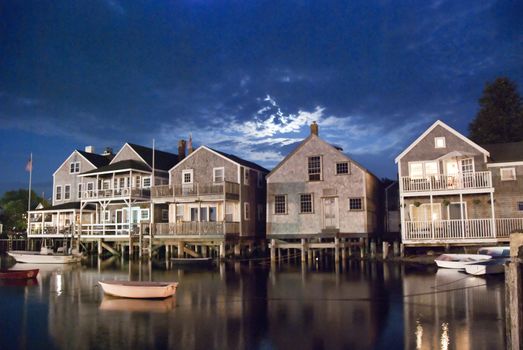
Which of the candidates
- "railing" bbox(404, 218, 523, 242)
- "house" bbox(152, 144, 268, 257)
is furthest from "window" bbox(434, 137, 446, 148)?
"house" bbox(152, 144, 268, 257)

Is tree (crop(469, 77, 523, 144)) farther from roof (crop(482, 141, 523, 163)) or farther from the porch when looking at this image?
the porch

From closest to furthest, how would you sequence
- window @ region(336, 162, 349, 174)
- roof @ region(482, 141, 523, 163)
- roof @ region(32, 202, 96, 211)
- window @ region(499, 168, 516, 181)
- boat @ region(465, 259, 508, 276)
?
boat @ region(465, 259, 508, 276)
window @ region(499, 168, 516, 181)
roof @ region(482, 141, 523, 163)
window @ region(336, 162, 349, 174)
roof @ region(32, 202, 96, 211)

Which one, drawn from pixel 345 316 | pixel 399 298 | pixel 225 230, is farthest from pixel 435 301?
pixel 225 230

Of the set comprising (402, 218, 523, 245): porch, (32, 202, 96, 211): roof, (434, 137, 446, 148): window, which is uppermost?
(434, 137, 446, 148): window

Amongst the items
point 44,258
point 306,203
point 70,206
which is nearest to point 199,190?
point 306,203

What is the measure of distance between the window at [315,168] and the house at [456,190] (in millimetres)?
6667

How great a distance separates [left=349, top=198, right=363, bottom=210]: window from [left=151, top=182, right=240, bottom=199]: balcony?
1021 centimetres

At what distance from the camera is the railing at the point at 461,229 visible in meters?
32.3

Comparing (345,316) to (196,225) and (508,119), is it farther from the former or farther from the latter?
(508,119)

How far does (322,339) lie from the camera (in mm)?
14492

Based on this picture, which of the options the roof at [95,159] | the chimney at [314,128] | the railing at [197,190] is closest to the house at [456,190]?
the chimney at [314,128]

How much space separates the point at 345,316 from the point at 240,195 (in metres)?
25.8

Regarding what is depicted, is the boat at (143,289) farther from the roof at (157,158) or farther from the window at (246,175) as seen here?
the roof at (157,158)

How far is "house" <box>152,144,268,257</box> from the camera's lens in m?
40.8
